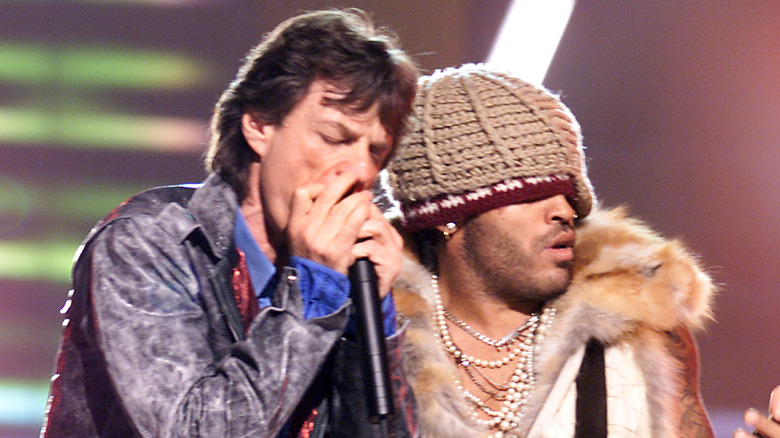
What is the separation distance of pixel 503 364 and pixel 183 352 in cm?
85

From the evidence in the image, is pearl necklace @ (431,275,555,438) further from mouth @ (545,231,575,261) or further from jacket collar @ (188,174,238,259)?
jacket collar @ (188,174,238,259)

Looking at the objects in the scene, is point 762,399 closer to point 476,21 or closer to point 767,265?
point 767,265

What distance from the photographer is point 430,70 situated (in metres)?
2.71

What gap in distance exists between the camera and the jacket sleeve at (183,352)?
1214 mm

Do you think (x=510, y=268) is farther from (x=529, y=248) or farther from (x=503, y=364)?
(x=503, y=364)

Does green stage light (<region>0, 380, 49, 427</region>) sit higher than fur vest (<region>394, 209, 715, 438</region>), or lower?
lower

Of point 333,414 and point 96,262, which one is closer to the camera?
point 96,262

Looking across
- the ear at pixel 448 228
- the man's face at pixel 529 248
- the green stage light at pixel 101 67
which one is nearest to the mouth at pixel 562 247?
the man's face at pixel 529 248

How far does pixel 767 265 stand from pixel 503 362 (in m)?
1.42

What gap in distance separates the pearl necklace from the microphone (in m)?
0.59

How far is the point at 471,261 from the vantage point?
1.96 metres

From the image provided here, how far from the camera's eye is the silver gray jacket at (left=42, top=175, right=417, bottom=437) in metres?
1.23

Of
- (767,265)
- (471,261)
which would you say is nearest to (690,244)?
(767,265)

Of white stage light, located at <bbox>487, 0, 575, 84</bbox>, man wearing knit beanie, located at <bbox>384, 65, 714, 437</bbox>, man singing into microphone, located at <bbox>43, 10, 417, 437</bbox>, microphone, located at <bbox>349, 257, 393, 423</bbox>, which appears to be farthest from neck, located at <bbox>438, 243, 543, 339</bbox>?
white stage light, located at <bbox>487, 0, 575, 84</bbox>
